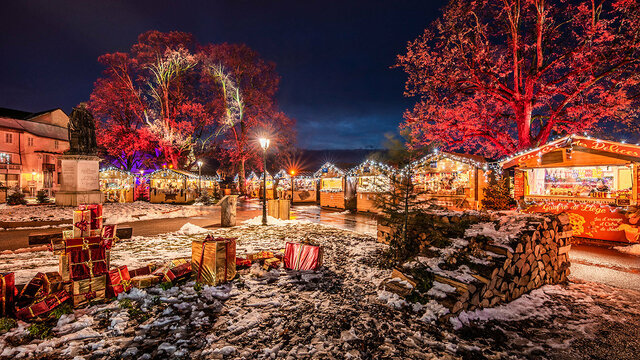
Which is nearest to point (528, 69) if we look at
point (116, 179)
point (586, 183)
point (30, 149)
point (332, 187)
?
point (586, 183)

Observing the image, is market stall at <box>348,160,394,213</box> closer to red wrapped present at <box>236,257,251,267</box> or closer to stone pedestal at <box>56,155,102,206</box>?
red wrapped present at <box>236,257,251,267</box>

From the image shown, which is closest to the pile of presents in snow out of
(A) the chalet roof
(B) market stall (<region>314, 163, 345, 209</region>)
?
(B) market stall (<region>314, 163, 345, 209</region>)

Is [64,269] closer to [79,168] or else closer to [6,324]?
[6,324]

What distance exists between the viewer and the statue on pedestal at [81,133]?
14852 millimetres

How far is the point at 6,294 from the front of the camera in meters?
3.29

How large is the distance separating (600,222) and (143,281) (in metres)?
13.0

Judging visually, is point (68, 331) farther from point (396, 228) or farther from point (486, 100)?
point (486, 100)

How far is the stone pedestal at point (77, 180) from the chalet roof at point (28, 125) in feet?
96.1

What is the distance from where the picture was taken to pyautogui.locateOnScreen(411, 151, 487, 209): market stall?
46.3ft

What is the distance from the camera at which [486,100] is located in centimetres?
1775

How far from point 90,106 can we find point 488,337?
1566 inches

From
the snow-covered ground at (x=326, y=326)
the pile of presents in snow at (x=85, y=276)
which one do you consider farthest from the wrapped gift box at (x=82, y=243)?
the snow-covered ground at (x=326, y=326)

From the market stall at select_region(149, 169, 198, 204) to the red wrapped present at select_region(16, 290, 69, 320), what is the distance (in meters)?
21.8

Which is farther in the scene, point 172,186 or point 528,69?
point 172,186
